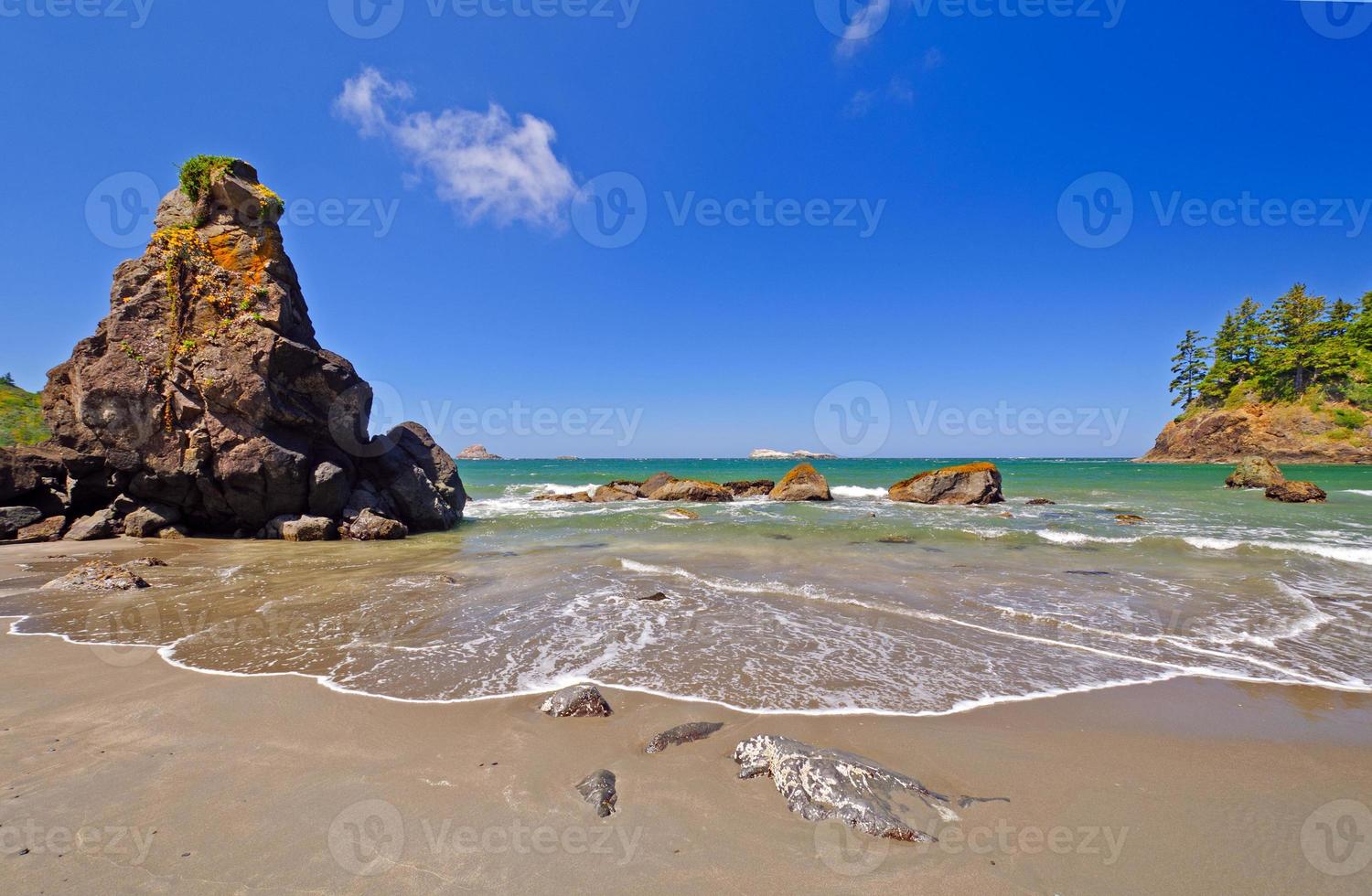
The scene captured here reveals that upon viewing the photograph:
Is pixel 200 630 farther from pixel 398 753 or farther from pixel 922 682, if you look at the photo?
pixel 922 682

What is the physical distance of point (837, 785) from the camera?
10.8ft

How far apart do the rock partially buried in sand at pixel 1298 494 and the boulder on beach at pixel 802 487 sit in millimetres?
21185

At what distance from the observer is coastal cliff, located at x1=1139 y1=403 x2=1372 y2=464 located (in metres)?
54.4

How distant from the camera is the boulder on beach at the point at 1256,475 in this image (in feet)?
93.5

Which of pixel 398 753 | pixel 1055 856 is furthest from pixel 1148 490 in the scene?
pixel 398 753

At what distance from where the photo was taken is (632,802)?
3.28m

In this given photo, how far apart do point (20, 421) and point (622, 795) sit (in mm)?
27185

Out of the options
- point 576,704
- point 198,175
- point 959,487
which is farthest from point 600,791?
point 959,487

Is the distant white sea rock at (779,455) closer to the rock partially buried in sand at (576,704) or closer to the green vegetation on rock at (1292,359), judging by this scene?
the green vegetation on rock at (1292,359)

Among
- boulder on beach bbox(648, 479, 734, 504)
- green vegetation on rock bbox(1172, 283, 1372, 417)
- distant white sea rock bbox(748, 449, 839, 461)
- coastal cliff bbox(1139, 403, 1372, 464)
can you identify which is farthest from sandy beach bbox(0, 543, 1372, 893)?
distant white sea rock bbox(748, 449, 839, 461)

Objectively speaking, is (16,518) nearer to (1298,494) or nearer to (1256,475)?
(1298,494)

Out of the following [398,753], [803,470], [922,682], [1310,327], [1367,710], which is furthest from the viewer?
[1310,327]

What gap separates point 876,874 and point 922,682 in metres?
3.05

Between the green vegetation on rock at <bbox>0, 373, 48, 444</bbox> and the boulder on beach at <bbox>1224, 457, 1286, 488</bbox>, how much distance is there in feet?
174
